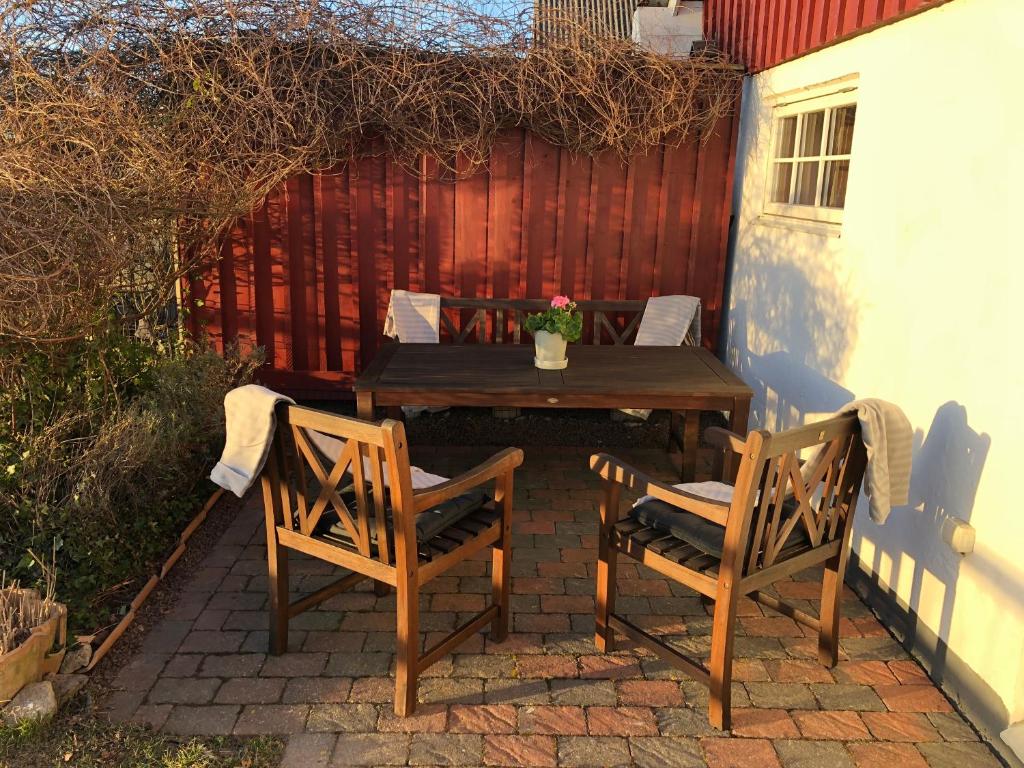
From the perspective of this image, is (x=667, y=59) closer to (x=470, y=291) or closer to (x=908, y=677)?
(x=470, y=291)

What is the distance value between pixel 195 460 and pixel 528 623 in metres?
2.16

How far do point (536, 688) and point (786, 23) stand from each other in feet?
13.4

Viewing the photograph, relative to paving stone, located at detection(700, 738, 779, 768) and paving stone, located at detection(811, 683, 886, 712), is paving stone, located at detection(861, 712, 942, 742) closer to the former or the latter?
paving stone, located at detection(811, 683, 886, 712)

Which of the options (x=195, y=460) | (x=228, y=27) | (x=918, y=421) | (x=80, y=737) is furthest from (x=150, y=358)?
(x=918, y=421)

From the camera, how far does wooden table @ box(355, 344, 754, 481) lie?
376 cm

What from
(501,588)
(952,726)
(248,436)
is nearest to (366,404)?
(248,436)

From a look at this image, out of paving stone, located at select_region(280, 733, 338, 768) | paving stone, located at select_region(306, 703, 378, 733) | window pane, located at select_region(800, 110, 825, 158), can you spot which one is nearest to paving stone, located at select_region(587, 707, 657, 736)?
paving stone, located at select_region(306, 703, 378, 733)

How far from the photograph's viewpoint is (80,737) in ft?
8.14

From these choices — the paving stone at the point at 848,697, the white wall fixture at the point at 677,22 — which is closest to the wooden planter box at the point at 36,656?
the paving stone at the point at 848,697

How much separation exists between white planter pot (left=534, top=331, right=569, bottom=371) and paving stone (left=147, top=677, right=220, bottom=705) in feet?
7.10

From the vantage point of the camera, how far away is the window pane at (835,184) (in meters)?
4.21

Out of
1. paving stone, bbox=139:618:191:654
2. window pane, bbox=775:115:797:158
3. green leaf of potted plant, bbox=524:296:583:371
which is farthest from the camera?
window pane, bbox=775:115:797:158

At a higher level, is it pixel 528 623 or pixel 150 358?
pixel 150 358

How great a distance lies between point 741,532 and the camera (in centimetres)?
242
